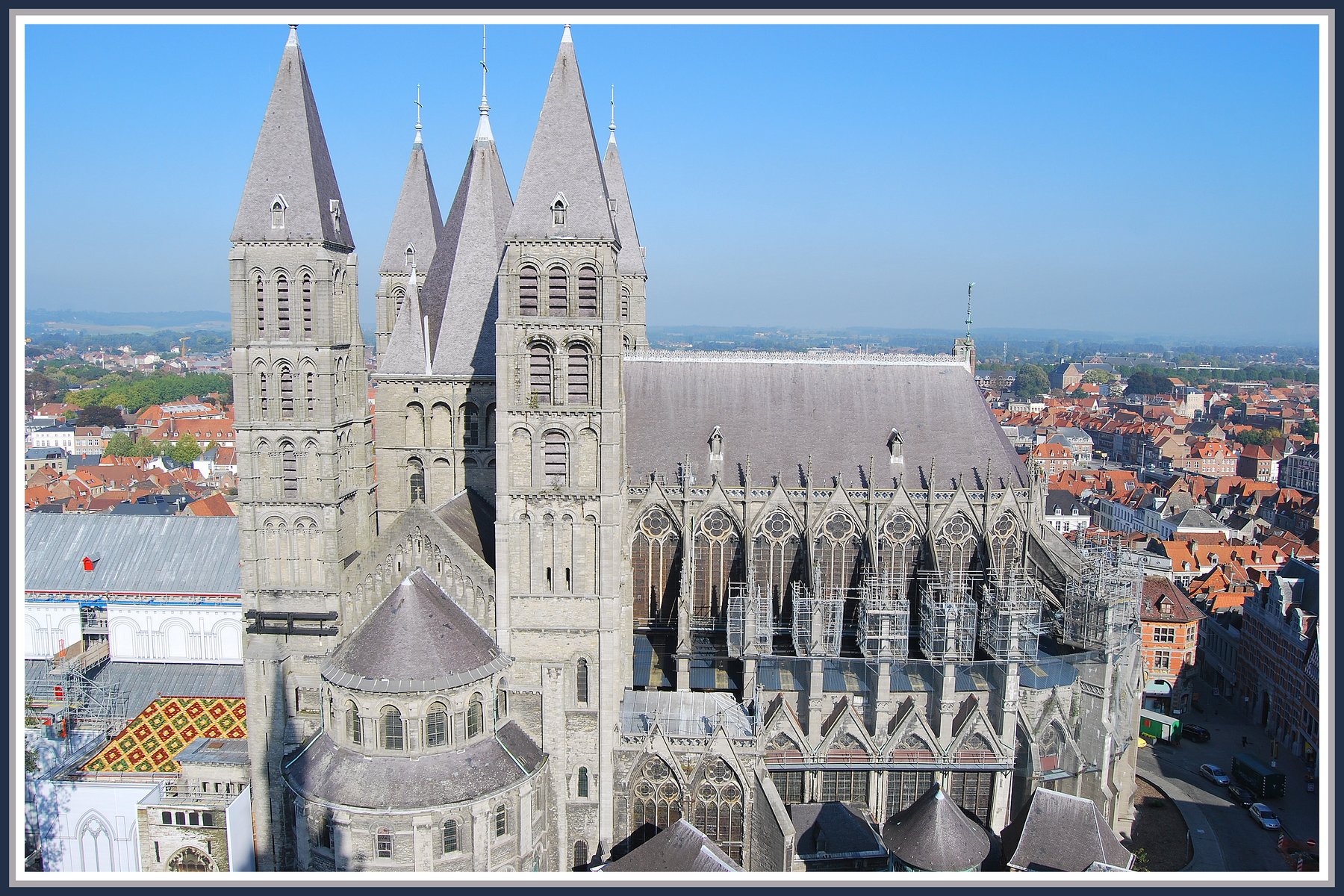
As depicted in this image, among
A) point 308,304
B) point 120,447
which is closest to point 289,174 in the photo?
point 308,304

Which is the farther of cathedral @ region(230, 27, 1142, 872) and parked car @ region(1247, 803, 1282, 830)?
parked car @ region(1247, 803, 1282, 830)

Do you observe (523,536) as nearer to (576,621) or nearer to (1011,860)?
(576,621)

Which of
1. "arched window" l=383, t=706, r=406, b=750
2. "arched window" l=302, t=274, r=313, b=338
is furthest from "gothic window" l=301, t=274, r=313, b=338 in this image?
"arched window" l=383, t=706, r=406, b=750

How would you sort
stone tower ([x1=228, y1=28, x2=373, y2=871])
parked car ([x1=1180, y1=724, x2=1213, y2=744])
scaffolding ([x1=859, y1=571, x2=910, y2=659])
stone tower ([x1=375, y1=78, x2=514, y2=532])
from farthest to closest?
parked car ([x1=1180, y1=724, x2=1213, y2=744]) < stone tower ([x1=375, y1=78, x2=514, y2=532]) < scaffolding ([x1=859, y1=571, x2=910, y2=659]) < stone tower ([x1=228, y1=28, x2=373, y2=871])

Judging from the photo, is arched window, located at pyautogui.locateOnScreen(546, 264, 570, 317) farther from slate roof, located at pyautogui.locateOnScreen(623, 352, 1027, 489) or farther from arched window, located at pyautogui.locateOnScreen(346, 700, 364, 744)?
arched window, located at pyautogui.locateOnScreen(346, 700, 364, 744)

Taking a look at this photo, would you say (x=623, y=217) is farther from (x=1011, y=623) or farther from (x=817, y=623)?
(x=1011, y=623)
